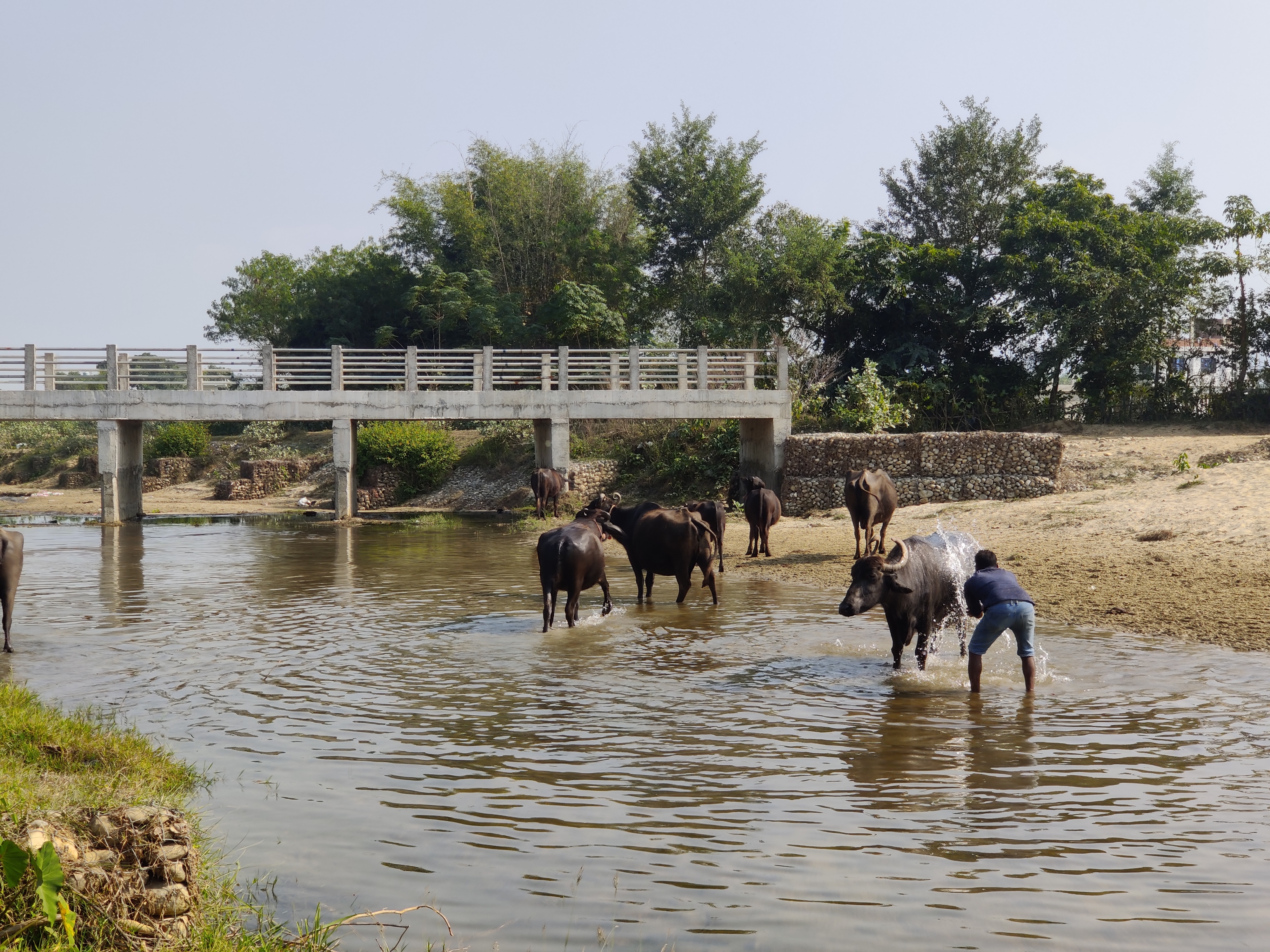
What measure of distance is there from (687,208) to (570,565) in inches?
1244

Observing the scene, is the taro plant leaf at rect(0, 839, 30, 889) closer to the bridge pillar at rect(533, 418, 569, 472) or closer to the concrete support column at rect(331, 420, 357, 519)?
the bridge pillar at rect(533, 418, 569, 472)

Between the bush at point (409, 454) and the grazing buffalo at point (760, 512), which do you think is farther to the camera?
the bush at point (409, 454)

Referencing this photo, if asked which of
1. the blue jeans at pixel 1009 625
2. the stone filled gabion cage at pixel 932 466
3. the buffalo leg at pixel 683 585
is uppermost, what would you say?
the stone filled gabion cage at pixel 932 466

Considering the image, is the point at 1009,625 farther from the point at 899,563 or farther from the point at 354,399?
the point at 354,399

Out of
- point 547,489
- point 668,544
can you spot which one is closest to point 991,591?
point 668,544

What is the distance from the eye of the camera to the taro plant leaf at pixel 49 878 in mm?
3576

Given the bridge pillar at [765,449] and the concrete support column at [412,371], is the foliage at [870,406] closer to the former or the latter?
the bridge pillar at [765,449]

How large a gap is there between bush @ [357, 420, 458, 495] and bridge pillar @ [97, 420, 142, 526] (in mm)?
7623

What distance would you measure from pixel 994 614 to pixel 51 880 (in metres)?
6.47

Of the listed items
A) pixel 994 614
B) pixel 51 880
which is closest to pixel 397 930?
pixel 51 880

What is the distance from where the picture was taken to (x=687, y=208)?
40.7 metres

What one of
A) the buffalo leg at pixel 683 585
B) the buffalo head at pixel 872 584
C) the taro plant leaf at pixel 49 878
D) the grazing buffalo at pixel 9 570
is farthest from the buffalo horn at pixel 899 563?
the grazing buffalo at pixel 9 570

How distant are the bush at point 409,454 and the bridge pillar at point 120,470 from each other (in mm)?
7623

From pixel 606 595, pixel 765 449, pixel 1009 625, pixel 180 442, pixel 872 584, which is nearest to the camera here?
pixel 1009 625
